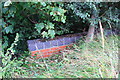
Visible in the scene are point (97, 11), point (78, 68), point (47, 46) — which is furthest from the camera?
point (47, 46)

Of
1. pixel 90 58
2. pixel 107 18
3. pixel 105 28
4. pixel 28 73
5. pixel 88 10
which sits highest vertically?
pixel 88 10

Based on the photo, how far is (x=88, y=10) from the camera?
2.93m

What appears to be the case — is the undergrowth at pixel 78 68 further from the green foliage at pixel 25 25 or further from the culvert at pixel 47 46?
the green foliage at pixel 25 25

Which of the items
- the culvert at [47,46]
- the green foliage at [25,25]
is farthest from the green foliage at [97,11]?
the culvert at [47,46]

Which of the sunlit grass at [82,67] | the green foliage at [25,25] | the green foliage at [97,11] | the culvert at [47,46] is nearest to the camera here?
the sunlit grass at [82,67]

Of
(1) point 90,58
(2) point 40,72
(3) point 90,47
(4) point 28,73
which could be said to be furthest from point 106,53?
(4) point 28,73

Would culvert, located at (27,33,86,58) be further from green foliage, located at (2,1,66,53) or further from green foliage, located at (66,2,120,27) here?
green foliage, located at (66,2,120,27)

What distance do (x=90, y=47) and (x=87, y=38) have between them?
1.43ft

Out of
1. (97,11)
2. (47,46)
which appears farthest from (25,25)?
(97,11)

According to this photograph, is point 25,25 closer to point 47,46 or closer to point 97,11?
point 47,46

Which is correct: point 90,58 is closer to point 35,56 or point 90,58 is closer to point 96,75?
point 96,75

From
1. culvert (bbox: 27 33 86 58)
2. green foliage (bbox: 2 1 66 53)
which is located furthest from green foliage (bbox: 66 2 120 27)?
culvert (bbox: 27 33 86 58)

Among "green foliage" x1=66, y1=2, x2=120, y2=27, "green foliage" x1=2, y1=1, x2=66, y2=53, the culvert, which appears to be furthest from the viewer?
the culvert

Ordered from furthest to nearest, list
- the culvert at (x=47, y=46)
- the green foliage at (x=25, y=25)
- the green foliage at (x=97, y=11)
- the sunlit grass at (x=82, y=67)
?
the culvert at (x=47, y=46) → the green foliage at (x=97, y=11) → the green foliage at (x=25, y=25) → the sunlit grass at (x=82, y=67)
